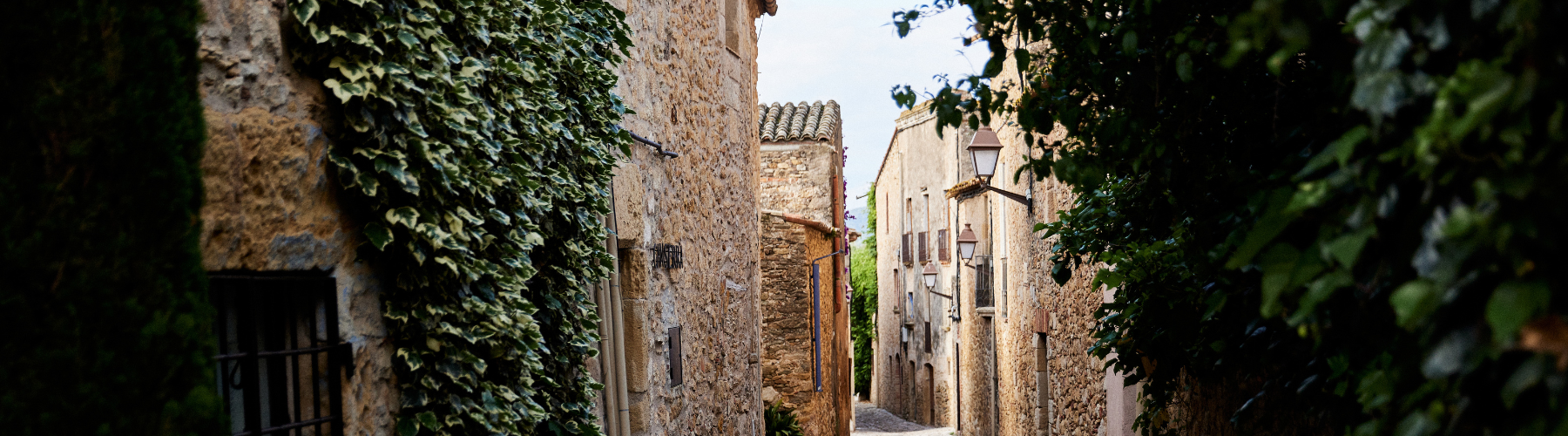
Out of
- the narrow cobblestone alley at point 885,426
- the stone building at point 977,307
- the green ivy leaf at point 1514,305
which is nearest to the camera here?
the green ivy leaf at point 1514,305

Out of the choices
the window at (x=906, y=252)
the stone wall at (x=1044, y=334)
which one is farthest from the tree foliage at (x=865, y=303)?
the stone wall at (x=1044, y=334)

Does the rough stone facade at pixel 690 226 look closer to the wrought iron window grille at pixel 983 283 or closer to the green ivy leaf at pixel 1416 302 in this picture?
the green ivy leaf at pixel 1416 302

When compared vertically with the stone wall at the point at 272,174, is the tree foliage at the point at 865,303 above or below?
below

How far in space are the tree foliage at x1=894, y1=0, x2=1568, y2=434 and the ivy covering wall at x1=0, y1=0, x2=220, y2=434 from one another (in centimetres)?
194

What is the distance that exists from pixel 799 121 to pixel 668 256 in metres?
9.93

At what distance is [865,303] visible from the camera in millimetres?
29797

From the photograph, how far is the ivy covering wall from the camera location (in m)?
1.78

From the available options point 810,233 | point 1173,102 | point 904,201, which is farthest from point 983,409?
point 1173,102

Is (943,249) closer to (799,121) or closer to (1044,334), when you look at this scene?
(799,121)

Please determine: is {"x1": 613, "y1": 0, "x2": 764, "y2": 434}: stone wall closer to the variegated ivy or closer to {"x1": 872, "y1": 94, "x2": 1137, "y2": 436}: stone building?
the variegated ivy

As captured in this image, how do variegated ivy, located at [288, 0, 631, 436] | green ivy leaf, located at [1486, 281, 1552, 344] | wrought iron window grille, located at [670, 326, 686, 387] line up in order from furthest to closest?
1. wrought iron window grille, located at [670, 326, 686, 387]
2. variegated ivy, located at [288, 0, 631, 436]
3. green ivy leaf, located at [1486, 281, 1552, 344]

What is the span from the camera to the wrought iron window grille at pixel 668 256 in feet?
19.2

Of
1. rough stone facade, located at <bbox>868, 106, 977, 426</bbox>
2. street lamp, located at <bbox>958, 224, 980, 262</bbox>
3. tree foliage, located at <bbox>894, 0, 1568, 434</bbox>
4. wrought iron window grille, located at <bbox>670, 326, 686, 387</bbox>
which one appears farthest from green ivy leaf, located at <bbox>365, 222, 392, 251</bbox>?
rough stone facade, located at <bbox>868, 106, 977, 426</bbox>

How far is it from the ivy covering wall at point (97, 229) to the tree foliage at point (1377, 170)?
1939 mm
